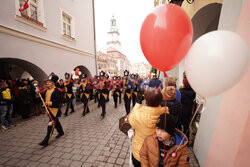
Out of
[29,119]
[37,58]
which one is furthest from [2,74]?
[29,119]

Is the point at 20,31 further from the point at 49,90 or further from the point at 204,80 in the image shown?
the point at 204,80

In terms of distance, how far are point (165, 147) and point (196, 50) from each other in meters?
1.13

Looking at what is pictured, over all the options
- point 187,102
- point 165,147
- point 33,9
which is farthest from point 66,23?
point 165,147

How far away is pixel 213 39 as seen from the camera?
1010 mm

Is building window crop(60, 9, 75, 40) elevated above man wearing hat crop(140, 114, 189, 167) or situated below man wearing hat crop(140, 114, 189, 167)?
above

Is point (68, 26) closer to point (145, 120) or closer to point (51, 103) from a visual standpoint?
point (51, 103)

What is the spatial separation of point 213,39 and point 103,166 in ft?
9.94

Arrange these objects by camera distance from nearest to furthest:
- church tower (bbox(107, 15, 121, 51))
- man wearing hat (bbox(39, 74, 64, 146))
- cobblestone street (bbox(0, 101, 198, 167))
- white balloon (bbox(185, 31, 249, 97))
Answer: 1. white balloon (bbox(185, 31, 249, 97))
2. cobblestone street (bbox(0, 101, 198, 167))
3. man wearing hat (bbox(39, 74, 64, 146))
4. church tower (bbox(107, 15, 121, 51))

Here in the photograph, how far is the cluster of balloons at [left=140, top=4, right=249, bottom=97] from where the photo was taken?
3.21 ft

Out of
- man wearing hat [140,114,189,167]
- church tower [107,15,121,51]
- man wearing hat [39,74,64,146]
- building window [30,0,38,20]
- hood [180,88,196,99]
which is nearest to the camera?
man wearing hat [140,114,189,167]

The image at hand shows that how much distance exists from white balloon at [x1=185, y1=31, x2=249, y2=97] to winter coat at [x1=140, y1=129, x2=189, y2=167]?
66 centimetres

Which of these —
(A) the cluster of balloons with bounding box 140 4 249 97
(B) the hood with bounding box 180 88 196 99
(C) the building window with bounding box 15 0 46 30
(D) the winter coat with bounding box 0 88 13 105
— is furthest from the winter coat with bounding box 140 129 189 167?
(C) the building window with bounding box 15 0 46 30

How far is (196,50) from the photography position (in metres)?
1.08

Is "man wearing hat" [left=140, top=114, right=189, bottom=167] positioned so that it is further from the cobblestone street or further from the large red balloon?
the cobblestone street
